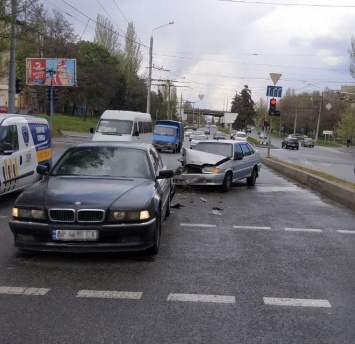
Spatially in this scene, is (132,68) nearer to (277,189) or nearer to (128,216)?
(277,189)

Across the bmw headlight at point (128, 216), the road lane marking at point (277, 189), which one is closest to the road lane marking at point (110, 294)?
the bmw headlight at point (128, 216)

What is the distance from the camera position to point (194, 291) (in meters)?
4.96

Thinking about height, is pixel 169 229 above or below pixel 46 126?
below

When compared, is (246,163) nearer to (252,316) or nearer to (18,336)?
(252,316)

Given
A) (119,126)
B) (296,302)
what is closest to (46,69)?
(119,126)

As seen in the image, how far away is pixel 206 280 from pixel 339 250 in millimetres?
2629

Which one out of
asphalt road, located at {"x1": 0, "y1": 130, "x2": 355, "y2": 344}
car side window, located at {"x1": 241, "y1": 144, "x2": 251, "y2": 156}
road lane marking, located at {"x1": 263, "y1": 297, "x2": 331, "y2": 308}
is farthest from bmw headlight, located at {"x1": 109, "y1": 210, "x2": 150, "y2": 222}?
car side window, located at {"x1": 241, "y1": 144, "x2": 251, "y2": 156}

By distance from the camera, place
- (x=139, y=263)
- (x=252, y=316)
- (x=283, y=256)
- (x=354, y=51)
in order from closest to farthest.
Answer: (x=252, y=316) → (x=139, y=263) → (x=283, y=256) → (x=354, y=51)

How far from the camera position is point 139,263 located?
590 cm

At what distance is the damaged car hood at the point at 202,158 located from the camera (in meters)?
13.4

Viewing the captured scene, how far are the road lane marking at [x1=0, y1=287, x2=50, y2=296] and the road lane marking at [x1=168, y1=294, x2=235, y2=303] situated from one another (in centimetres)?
129

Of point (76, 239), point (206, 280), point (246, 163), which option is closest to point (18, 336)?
point (76, 239)

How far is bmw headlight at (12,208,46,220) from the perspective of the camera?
18.5ft

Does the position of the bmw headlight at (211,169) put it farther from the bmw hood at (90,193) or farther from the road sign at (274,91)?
the road sign at (274,91)
